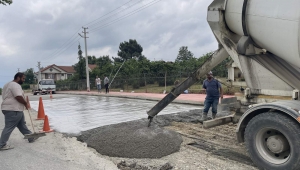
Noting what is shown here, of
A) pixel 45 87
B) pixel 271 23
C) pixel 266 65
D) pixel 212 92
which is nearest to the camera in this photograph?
pixel 271 23

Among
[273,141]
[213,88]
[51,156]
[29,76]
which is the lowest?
[51,156]

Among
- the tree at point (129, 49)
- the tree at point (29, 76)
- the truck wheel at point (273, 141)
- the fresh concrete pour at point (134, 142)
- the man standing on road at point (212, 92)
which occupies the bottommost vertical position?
the fresh concrete pour at point (134, 142)

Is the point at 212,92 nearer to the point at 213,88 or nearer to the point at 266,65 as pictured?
the point at 213,88

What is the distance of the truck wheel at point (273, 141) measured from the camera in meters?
3.22

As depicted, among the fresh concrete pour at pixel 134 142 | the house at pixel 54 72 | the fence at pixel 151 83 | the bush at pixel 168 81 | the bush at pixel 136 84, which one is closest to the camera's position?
the fresh concrete pour at pixel 134 142

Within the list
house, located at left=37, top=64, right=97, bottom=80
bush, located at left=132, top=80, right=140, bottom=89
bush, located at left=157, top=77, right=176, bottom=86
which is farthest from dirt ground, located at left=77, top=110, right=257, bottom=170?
house, located at left=37, top=64, right=97, bottom=80

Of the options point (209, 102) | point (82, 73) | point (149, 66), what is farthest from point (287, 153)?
point (82, 73)

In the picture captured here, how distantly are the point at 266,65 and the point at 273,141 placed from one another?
1.15 m

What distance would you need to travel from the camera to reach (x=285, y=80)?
12.1ft

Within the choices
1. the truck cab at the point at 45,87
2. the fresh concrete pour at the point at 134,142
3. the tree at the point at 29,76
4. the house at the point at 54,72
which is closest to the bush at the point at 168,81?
the truck cab at the point at 45,87

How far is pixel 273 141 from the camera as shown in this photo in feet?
11.4

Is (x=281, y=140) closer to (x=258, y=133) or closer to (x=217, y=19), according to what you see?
(x=258, y=133)

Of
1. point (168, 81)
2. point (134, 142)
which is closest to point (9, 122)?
point (134, 142)

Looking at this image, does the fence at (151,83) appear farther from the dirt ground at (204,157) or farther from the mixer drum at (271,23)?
the mixer drum at (271,23)
